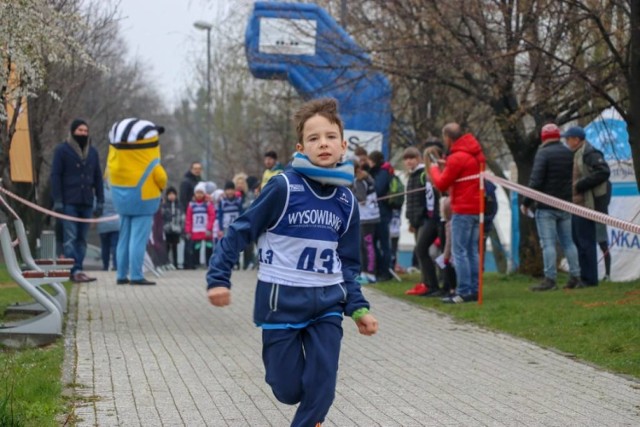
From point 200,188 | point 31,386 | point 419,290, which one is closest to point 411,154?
point 419,290

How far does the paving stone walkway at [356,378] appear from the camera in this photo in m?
7.50

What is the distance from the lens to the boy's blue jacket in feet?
19.2

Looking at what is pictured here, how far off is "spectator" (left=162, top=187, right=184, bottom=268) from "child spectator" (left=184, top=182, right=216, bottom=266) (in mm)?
227

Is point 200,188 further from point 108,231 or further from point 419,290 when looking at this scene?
point 419,290

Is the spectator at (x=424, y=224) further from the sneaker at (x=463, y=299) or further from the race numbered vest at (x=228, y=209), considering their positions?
the race numbered vest at (x=228, y=209)

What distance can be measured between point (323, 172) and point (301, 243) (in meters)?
0.35

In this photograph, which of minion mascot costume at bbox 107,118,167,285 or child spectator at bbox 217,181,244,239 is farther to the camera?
child spectator at bbox 217,181,244,239

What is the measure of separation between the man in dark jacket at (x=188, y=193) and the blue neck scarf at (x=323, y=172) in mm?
18346

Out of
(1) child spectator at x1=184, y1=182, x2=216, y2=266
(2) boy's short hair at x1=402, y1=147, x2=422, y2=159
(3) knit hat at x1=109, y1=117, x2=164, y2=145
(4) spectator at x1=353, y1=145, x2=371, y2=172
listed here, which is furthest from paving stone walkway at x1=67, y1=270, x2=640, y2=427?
(1) child spectator at x1=184, y1=182, x2=216, y2=266

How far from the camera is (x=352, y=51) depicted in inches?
709

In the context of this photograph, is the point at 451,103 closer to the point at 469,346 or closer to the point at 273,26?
the point at 273,26

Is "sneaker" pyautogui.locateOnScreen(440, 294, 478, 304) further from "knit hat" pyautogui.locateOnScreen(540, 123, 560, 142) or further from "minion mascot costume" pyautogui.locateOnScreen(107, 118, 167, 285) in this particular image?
"minion mascot costume" pyautogui.locateOnScreen(107, 118, 167, 285)

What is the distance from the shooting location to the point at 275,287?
5973 millimetres

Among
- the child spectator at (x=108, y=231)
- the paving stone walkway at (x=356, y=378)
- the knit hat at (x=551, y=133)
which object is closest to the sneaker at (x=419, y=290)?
the knit hat at (x=551, y=133)
